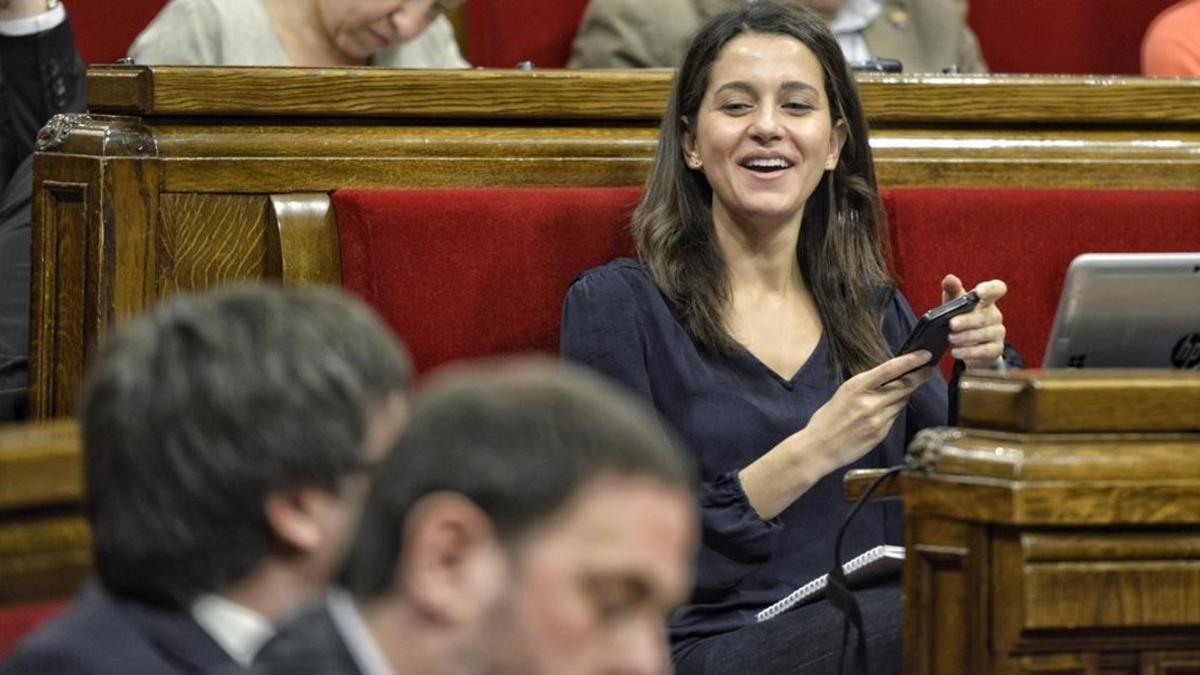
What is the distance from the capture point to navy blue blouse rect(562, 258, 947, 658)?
1.68 m

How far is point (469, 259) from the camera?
1.77 meters

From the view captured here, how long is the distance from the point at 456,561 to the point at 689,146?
1.24 meters

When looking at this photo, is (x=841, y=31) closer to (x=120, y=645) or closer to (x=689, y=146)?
(x=689, y=146)

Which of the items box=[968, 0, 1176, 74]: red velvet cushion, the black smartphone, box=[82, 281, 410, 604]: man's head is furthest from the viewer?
box=[968, 0, 1176, 74]: red velvet cushion

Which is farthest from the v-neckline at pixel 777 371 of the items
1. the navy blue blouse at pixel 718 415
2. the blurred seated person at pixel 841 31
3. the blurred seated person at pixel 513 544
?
the blurred seated person at pixel 513 544

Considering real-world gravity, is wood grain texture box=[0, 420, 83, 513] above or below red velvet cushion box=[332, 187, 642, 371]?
above

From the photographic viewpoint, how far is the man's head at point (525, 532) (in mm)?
631

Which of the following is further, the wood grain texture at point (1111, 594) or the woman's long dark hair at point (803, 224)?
the woman's long dark hair at point (803, 224)

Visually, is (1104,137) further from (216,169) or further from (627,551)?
(627,551)

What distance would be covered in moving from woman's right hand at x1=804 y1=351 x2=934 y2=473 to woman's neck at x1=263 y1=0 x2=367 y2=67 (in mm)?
773

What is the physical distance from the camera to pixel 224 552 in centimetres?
77

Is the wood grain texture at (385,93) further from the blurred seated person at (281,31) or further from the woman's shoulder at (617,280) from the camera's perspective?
the blurred seated person at (281,31)

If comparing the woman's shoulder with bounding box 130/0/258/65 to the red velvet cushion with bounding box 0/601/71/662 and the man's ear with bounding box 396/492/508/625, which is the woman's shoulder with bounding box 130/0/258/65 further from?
the man's ear with bounding box 396/492/508/625

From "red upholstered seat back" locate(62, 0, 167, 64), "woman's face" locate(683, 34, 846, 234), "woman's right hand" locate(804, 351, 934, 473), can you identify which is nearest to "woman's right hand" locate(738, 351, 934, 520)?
"woman's right hand" locate(804, 351, 934, 473)
